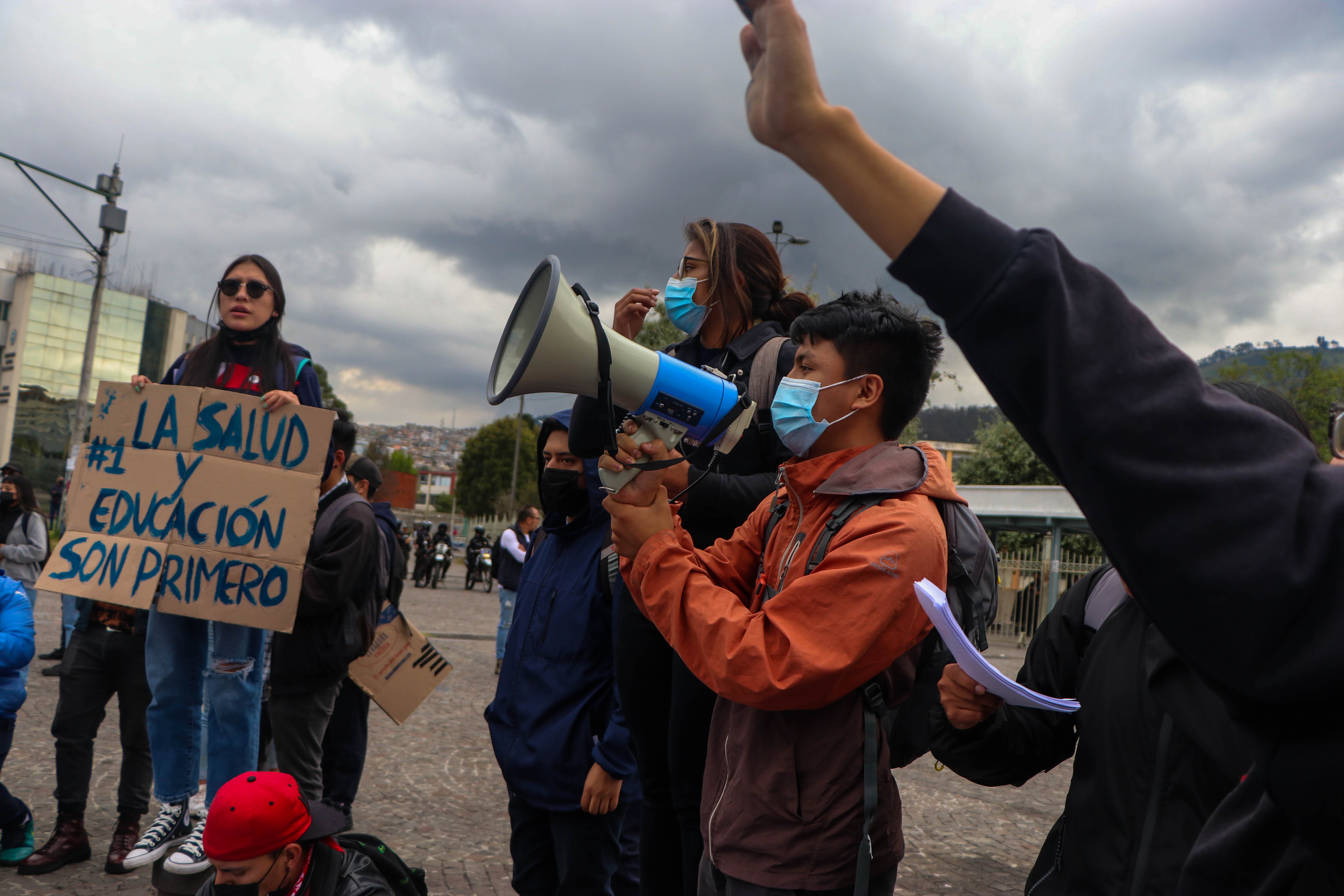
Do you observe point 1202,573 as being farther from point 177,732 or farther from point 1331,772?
point 177,732

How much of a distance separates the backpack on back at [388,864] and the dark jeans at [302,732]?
1.10m

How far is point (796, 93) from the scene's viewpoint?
820mm

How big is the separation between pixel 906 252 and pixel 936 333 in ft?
5.61

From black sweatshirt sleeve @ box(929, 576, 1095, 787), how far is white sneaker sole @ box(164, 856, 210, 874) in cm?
293

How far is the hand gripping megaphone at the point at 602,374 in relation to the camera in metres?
2.15

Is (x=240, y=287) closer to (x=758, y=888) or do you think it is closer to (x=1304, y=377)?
(x=758, y=888)

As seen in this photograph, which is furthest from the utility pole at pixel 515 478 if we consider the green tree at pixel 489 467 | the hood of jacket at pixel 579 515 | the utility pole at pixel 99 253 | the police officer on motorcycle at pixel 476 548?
the hood of jacket at pixel 579 515

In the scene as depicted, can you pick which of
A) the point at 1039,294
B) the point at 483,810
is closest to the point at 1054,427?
the point at 1039,294

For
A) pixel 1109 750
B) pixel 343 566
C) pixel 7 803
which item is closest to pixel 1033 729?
pixel 1109 750

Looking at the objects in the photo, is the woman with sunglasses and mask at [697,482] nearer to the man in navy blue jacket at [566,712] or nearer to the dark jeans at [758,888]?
the man in navy blue jacket at [566,712]

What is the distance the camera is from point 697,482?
2.46m

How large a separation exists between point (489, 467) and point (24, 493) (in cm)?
5748

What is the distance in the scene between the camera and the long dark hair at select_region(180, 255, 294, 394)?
3.92m

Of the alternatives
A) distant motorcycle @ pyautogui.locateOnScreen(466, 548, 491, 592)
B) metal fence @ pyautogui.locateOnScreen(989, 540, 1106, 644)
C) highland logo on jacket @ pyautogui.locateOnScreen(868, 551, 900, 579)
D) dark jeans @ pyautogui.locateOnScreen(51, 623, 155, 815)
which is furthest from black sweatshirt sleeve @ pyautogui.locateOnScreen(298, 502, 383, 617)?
distant motorcycle @ pyautogui.locateOnScreen(466, 548, 491, 592)
